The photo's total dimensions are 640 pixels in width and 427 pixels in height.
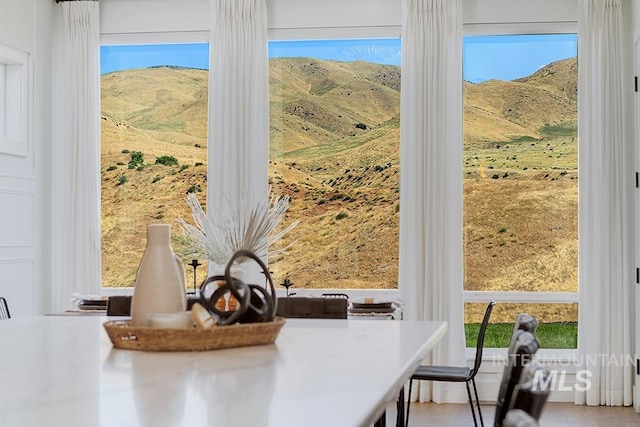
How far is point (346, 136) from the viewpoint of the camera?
7297mm

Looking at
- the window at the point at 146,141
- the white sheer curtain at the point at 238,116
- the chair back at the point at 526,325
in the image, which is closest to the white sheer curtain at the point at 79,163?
the window at the point at 146,141

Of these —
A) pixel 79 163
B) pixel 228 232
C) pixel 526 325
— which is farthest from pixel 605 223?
pixel 526 325

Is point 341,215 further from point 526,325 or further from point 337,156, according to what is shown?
point 526,325

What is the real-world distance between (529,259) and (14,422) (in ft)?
19.4

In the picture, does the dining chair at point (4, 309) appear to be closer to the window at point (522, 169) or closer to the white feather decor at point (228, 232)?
the white feather decor at point (228, 232)

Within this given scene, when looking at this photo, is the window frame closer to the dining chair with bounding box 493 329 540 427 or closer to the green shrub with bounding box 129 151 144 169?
the green shrub with bounding box 129 151 144 169

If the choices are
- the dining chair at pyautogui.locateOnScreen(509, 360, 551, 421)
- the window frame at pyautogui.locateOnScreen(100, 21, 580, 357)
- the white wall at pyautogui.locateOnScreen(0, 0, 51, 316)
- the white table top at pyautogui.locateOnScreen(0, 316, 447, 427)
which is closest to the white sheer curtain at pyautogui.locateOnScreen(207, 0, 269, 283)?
the window frame at pyautogui.locateOnScreen(100, 21, 580, 357)

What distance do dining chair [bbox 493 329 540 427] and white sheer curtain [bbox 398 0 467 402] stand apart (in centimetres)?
416

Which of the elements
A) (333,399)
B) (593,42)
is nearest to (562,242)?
(593,42)

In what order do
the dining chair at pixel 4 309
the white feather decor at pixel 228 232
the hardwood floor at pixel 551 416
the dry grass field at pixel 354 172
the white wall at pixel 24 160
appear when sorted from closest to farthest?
the white feather decor at pixel 228 232 < the hardwood floor at pixel 551 416 < the dining chair at pixel 4 309 < the white wall at pixel 24 160 < the dry grass field at pixel 354 172

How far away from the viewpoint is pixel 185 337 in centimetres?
201

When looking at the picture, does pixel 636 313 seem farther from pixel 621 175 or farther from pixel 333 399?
pixel 333 399

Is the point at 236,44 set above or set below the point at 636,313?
above

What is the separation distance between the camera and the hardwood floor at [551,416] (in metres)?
5.31
